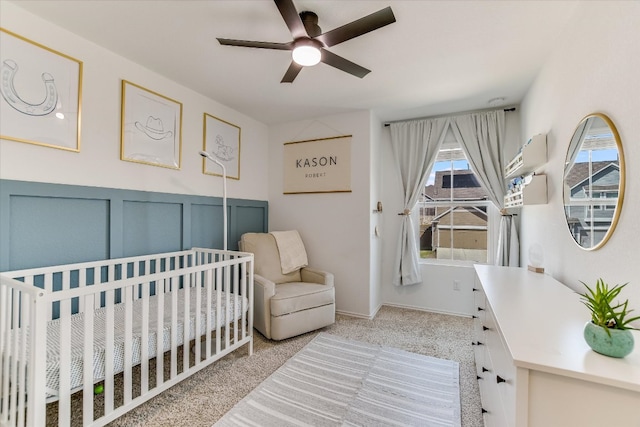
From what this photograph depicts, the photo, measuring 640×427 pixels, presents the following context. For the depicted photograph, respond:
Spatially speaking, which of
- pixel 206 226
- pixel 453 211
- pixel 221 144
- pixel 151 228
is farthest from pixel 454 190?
pixel 151 228

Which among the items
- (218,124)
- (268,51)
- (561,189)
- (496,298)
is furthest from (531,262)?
(218,124)

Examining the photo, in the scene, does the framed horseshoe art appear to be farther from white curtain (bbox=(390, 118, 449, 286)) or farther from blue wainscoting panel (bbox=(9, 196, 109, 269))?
white curtain (bbox=(390, 118, 449, 286))

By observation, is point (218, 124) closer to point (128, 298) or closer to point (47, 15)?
point (47, 15)

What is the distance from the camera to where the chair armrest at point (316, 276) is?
288cm

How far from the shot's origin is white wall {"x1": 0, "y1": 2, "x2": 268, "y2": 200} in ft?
5.31

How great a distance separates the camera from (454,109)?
9.95 feet

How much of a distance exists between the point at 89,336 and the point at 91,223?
3.39ft

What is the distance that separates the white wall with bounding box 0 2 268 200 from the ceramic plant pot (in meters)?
2.75

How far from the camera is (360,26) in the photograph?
1462mm

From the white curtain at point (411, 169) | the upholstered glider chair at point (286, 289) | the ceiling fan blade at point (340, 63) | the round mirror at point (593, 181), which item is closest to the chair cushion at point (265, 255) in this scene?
the upholstered glider chair at point (286, 289)

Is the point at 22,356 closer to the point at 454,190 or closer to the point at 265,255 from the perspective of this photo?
the point at 265,255

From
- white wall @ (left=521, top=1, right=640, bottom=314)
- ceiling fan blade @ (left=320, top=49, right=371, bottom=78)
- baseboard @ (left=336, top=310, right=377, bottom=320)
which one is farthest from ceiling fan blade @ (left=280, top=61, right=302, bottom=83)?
baseboard @ (left=336, top=310, right=377, bottom=320)

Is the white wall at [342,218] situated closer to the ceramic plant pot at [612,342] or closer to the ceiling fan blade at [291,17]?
the ceiling fan blade at [291,17]

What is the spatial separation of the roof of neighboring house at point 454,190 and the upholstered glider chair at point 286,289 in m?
1.69
